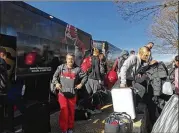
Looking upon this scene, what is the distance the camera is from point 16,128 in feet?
20.3

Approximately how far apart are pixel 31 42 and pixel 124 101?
3.04 meters

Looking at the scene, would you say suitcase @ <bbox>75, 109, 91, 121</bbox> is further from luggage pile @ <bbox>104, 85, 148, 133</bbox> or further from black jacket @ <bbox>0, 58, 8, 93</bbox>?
black jacket @ <bbox>0, 58, 8, 93</bbox>

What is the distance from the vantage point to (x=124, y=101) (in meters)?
5.50

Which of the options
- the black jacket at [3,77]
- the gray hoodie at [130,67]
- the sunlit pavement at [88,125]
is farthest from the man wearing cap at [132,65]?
the black jacket at [3,77]

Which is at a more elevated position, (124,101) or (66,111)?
(124,101)

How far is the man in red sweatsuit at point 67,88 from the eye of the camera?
5641mm

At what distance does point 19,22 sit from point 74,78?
6.87 ft

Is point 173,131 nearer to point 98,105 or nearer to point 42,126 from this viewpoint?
point 42,126

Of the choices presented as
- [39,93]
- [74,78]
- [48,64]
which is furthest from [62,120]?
[48,64]

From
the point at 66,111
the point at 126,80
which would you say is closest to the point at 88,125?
the point at 66,111

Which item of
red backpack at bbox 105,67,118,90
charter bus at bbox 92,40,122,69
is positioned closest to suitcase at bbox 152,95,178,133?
red backpack at bbox 105,67,118,90

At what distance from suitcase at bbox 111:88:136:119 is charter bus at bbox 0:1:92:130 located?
2244 millimetres

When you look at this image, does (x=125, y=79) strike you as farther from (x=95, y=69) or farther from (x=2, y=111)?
(x=95, y=69)

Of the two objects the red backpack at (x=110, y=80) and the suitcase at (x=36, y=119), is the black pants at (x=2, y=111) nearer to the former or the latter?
the suitcase at (x=36, y=119)
